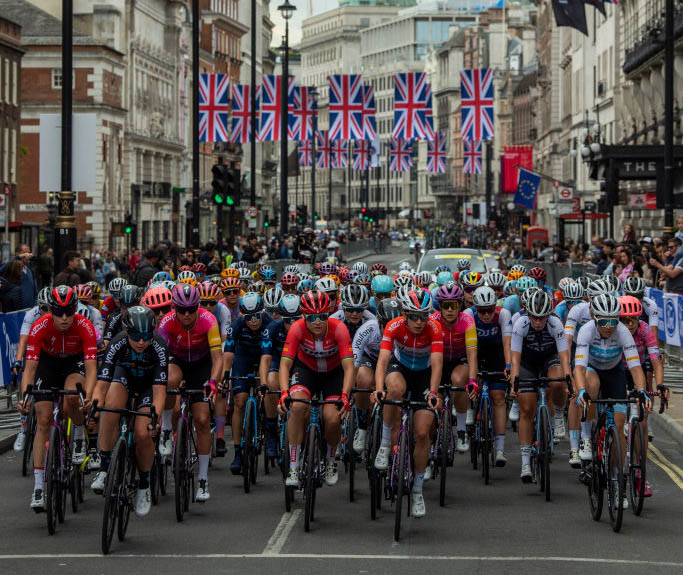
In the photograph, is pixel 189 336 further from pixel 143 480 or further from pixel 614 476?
pixel 614 476

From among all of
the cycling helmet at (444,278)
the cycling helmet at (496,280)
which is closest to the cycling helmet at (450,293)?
the cycling helmet at (496,280)

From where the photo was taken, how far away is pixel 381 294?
57.3ft

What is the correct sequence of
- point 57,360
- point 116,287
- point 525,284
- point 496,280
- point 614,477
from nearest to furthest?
point 614,477 < point 57,360 < point 525,284 < point 116,287 < point 496,280

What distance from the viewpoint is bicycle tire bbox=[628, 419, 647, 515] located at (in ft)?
40.2

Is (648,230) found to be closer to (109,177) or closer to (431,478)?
(109,177)

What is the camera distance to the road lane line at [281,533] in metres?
11.1

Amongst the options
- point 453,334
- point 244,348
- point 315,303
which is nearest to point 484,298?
point 453,334

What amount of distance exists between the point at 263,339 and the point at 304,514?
93.5 inches

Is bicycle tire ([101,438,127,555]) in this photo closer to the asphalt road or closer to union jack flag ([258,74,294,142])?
the asphalt road

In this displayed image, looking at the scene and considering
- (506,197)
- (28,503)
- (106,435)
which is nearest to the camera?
(106,435)

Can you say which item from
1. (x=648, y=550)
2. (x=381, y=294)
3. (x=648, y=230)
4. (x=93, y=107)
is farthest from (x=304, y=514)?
(x=93, y=107)

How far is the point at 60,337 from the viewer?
42.0 ft

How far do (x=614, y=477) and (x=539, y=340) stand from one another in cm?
250

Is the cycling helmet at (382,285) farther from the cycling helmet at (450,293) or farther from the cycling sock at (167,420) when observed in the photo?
the cycling sock at (167,420)
